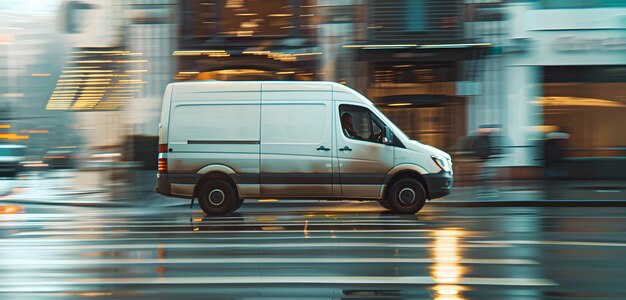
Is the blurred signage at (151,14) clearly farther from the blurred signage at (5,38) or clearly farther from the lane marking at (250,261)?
the lane marking at (250,261)

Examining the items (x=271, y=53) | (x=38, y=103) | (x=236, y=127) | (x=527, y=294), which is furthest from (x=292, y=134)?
(x=38, y=103)

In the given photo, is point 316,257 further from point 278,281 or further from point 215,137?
point 215,137

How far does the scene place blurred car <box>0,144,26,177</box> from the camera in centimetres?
3291

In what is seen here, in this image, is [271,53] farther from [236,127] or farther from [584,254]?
[584,254]

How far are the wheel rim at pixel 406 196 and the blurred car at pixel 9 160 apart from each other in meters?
21.9

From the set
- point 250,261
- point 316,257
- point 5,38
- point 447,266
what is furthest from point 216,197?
point 5,38

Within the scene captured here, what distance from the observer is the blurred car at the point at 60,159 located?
4547 centimetres

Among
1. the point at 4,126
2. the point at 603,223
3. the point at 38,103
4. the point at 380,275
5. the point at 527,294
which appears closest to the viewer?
the point at 527,294

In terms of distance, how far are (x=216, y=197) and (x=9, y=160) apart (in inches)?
806

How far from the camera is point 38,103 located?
42.8 meters

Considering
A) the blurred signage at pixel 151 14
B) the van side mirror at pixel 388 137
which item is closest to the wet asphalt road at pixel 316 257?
the van side mirror at pixel 388 137

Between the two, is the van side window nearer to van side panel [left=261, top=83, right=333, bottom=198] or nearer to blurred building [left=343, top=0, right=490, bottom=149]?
van side panel [left=261, top=83, right=333, bottom=198]

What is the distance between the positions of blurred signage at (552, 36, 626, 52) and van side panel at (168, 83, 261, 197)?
41.3ft

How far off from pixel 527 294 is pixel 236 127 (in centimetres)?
864
